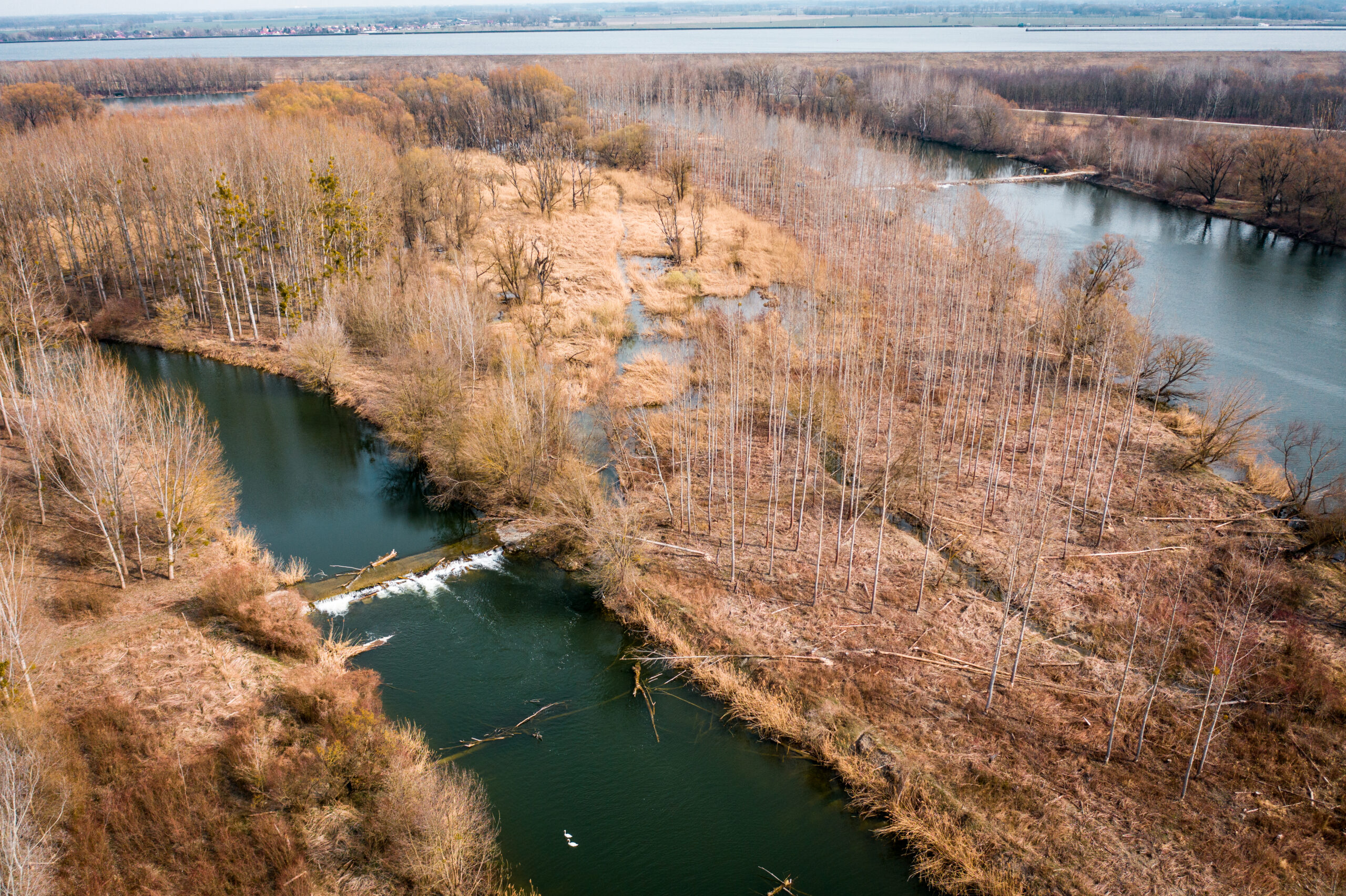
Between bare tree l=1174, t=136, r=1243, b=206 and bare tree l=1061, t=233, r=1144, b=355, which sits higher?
bare tree l=1174, t=136, r=1243, b=206

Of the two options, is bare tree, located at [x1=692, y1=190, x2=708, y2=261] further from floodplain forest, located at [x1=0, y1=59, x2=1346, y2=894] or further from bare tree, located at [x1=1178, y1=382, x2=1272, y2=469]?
bare tree, located at [x1=1178, y1=382, x2=1272, y2=469]

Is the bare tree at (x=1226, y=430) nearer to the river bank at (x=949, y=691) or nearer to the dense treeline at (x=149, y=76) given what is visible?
the river bank at (x=949, y=691)

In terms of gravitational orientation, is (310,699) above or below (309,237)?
below

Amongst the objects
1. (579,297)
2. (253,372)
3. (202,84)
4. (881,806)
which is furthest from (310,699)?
(202,84)

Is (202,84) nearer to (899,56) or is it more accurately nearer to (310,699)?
(899,56)

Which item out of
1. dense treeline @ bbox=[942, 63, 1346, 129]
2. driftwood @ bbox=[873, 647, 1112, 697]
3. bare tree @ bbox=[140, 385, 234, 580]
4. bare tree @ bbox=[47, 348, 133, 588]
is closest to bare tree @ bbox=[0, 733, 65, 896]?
bare tree @ bbox=[47, 348, 133, 588]

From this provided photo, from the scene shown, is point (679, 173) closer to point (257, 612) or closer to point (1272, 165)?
point (1272, 165)

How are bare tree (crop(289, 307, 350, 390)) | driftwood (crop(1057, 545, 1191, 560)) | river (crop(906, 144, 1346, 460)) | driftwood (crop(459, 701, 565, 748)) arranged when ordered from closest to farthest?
1. driftwood (crop(459, 701, 565, 748))
2. driftwood (crop(1057, 545, 1191, 560))
3. bare tree (crop(289, 307, 350, 390))
4. river (crop(906, 144, 1346, 460))
